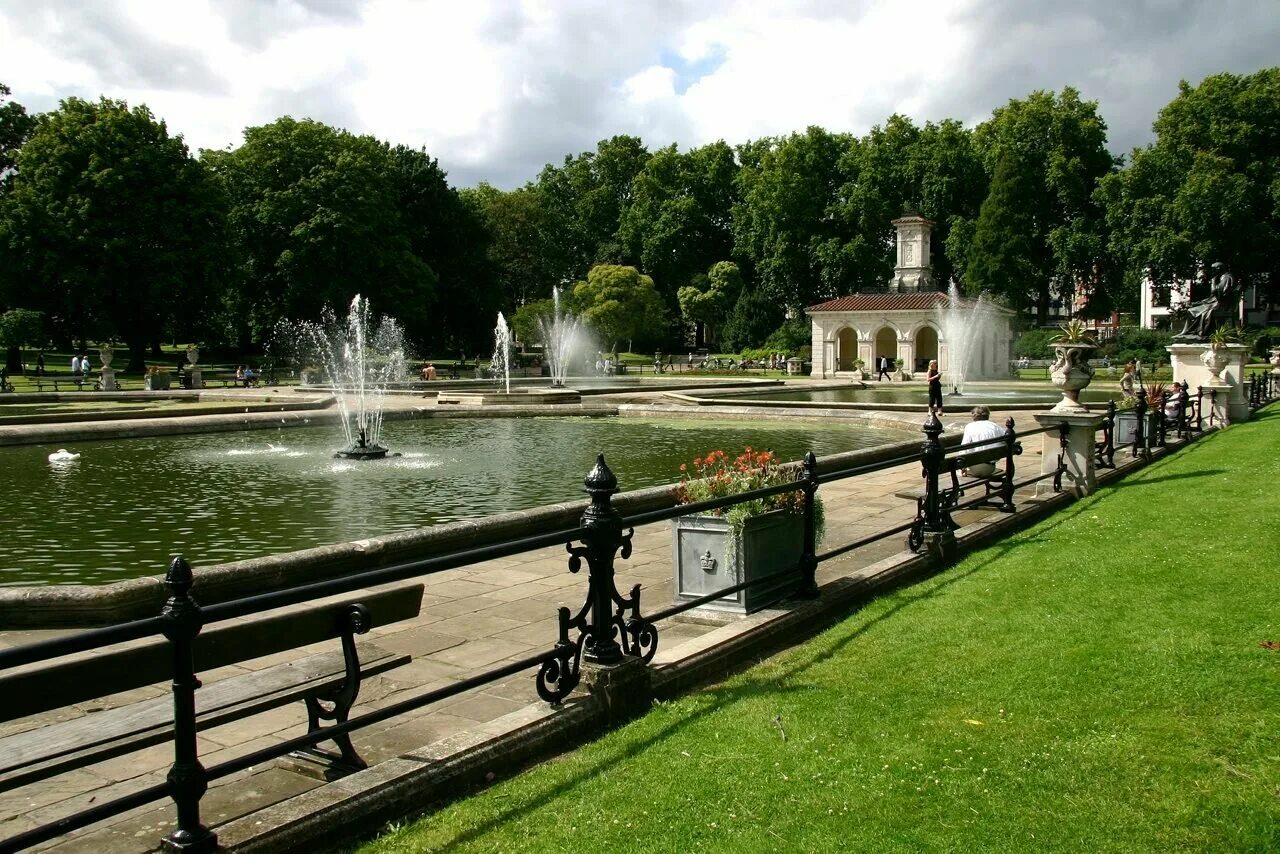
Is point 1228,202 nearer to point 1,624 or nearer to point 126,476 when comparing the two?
point 126,476

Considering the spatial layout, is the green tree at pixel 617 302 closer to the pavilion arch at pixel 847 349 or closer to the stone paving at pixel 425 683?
the pavilion arch at pixel 847 349

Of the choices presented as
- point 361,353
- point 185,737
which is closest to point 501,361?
point 361,353

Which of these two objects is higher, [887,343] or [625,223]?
[625,223]

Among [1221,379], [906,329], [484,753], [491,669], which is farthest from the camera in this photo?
[906,329]

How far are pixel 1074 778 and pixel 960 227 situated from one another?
62952 millimetres

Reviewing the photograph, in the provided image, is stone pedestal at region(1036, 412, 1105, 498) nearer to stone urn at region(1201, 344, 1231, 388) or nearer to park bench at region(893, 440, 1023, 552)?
park bench at region(893, 440, 1023, 552)

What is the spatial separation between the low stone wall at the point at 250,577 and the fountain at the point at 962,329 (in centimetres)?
4591

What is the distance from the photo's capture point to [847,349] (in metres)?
60.8

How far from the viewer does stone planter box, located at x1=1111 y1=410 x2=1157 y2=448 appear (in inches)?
621

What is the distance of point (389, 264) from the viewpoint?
5741cm

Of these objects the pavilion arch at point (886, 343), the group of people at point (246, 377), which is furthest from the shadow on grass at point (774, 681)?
the pavilion arch at point (886, 343)

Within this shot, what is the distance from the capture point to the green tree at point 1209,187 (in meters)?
49.8

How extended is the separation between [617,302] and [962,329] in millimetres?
23852

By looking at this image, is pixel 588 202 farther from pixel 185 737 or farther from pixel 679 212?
pixel 185 737
